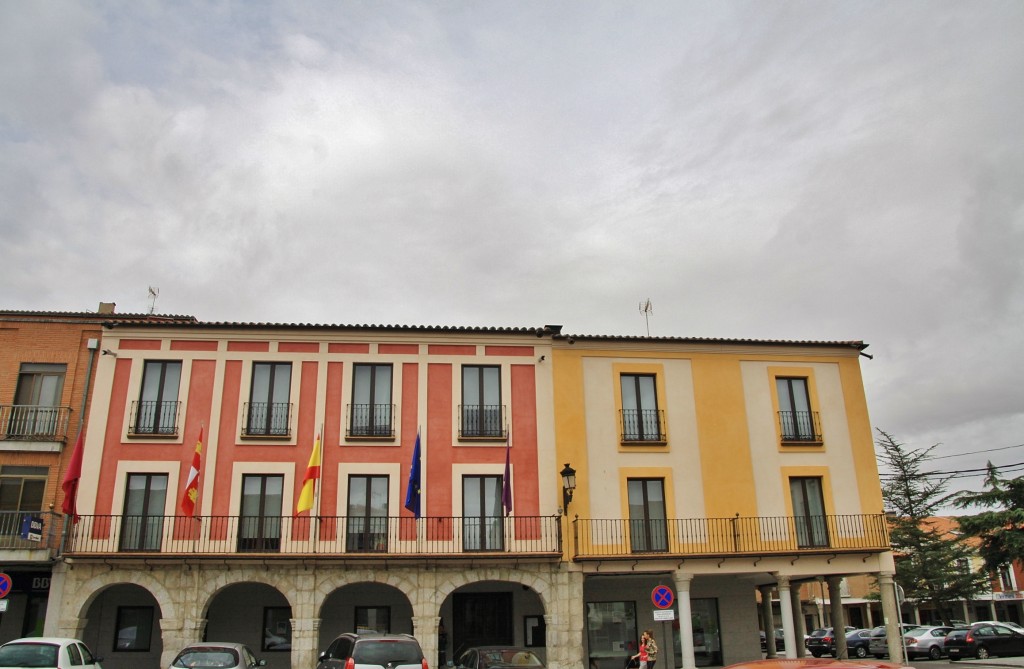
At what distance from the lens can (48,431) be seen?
79.0ft

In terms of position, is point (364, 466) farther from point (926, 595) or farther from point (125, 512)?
point (926, 595)

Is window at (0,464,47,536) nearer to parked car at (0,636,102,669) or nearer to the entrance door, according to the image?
parked car at (0,636,102,669)

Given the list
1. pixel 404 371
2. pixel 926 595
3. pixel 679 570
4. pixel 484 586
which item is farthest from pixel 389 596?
pixel 926 595

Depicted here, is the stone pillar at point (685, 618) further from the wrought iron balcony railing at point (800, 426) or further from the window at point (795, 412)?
the wrought iron balcony railing at point (800, 426)

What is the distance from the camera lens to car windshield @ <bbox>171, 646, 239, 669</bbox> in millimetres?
15492

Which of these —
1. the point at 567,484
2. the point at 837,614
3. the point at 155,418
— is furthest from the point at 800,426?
the point at 155,418

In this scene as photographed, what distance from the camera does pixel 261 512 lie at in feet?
77.2

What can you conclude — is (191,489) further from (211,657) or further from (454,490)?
(454,490)

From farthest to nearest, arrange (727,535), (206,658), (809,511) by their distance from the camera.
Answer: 1. (809,511)
2. (727,535)
3. (206,658)

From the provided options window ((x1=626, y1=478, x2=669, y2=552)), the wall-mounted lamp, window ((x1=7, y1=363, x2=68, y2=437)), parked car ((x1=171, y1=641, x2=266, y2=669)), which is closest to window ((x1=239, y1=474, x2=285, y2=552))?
window ((x1=7, y1=363, x2=68, y2=437))

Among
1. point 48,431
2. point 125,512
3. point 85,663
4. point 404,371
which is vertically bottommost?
point 85,663

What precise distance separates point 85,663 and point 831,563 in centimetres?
2070

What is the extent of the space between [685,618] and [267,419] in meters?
13.8

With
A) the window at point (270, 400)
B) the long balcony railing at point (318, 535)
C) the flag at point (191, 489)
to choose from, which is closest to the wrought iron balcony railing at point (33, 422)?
the long balcony railing at point (318, 535)
